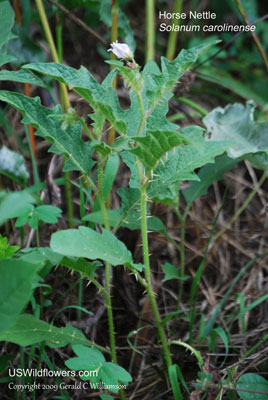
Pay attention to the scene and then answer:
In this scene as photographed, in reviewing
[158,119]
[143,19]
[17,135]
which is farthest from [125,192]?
[143,19]

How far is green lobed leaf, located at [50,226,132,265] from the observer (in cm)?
97

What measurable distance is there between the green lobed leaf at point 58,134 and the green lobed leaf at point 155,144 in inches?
10.1

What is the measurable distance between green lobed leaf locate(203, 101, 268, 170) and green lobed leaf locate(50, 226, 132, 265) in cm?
81

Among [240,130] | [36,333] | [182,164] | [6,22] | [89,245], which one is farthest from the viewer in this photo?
[240,130]

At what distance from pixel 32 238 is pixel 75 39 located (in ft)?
5.03

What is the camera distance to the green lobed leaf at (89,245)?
0.97m

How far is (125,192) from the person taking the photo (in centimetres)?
134

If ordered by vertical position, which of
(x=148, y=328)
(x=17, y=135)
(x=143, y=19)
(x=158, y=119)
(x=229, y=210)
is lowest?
(x=148, y=328)

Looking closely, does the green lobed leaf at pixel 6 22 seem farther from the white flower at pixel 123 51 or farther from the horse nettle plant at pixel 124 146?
the white flower at pixel 123 51

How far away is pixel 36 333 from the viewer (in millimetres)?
1138

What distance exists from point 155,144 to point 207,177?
30.0 inches

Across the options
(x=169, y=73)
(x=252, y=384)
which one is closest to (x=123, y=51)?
(x=169, y=73)

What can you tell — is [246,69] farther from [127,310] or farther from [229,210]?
[127,310]

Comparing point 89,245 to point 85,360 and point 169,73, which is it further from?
point 169,73
